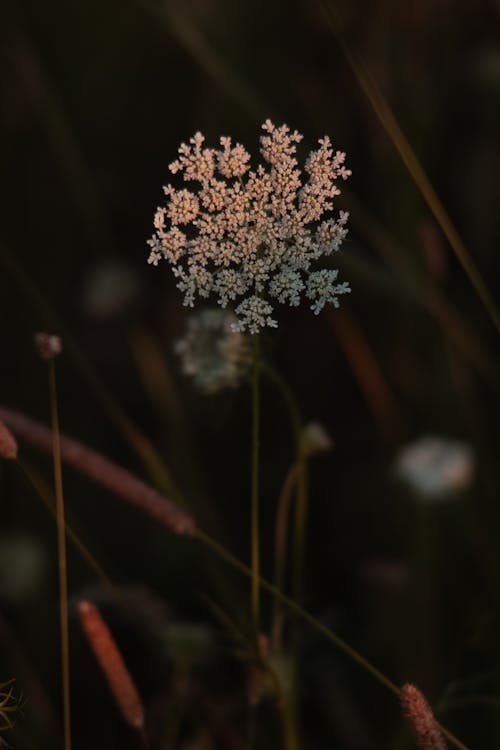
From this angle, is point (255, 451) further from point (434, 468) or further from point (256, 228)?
point (434, 468)

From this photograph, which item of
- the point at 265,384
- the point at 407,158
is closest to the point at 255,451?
the point at 407,158

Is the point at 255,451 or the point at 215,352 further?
the point at 215,352

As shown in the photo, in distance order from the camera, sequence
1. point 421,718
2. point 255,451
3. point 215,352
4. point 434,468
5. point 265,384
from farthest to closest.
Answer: point 265,384, point 434,468, point 215,352, point 255,451, point 421,718

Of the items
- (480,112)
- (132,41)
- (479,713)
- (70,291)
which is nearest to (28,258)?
(70,291)

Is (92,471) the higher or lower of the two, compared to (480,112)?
lower

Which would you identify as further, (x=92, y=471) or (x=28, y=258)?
(x=28, y=258)

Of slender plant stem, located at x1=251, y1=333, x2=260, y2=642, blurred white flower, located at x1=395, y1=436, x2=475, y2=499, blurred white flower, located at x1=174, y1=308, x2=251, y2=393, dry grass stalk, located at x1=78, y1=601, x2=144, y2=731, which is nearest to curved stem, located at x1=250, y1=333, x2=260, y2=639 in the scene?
slender plant stem, located at x1=251, y1=333, x2=260, y2=642

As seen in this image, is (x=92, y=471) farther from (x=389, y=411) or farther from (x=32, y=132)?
(x=32, y=132)
